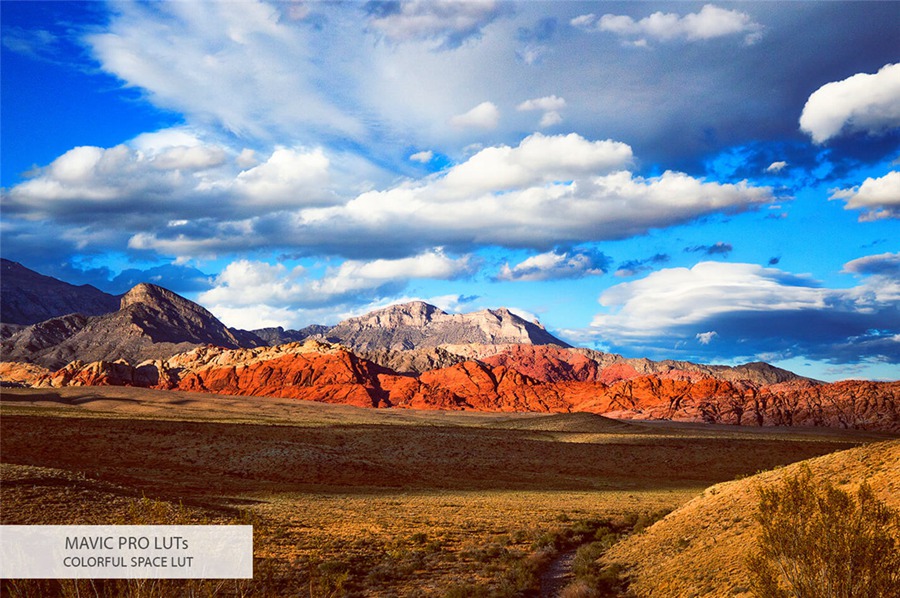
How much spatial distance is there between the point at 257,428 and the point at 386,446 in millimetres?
14700

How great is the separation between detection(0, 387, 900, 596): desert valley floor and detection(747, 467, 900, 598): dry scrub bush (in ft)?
10.8

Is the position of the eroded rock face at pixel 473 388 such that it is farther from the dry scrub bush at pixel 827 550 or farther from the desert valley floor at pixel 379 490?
the dry scrub bush at pixel 827 550

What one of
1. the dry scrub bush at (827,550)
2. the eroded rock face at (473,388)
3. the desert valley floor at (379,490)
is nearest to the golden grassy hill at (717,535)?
the desert valley floor at (379,490)

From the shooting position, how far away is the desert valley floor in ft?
58.9

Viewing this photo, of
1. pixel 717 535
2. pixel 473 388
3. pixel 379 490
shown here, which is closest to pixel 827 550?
pixel 717 535

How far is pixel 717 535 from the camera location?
680 inches

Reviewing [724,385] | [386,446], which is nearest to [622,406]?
[724,385]

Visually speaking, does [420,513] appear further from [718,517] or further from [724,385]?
[724,385]

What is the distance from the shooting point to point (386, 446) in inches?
A: 2479

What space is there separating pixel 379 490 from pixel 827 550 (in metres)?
35.2

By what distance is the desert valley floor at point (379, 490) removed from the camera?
17938 mm

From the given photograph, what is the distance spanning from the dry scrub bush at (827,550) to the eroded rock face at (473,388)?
13282 cm

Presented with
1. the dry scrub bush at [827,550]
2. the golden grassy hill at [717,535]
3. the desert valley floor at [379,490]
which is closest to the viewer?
the dry scrub bush at [827,550]

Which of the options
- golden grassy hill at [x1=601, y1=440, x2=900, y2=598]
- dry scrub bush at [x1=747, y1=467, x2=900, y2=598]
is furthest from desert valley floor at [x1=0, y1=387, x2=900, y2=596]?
dry scrub bush at [x1=747, y1=467, x2=900, y2=598]
